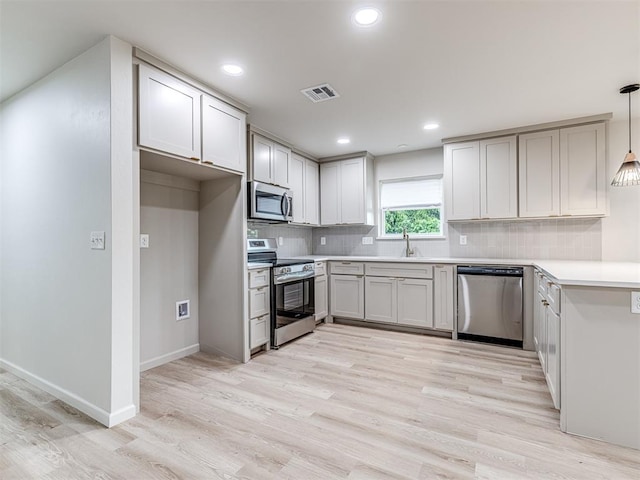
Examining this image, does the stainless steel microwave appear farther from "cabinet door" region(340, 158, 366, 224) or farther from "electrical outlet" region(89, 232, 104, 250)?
"electrical outlet" region(89, 232, 104, 250)

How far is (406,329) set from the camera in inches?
163

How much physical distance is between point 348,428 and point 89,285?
1957 mm

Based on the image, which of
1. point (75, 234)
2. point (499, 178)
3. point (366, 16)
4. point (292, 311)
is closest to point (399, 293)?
point (292, 311)

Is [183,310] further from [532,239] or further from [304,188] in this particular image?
[532,239]

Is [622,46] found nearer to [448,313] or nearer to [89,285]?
[448,313]

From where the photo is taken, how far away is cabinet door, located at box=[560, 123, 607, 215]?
3395 mm

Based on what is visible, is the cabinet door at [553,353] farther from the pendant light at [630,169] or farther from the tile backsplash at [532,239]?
the tile backsplash at [532,239]

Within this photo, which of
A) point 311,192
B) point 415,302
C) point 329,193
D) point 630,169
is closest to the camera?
point 630,169

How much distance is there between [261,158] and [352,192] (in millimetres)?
1639

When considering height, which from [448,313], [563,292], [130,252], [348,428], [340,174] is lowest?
[348,428]

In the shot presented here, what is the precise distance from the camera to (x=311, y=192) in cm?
481

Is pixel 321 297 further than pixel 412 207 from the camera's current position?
No

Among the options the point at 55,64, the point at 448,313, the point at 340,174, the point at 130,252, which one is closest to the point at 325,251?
the point at 340,174

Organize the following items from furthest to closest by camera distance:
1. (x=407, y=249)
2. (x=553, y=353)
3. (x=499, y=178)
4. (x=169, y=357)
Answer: (x=407, y=249)
(x=499, y=178)
(x=169, y=357)
(x=553, y=353)
